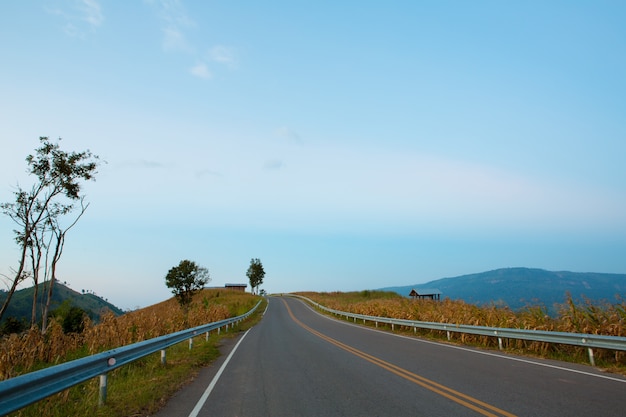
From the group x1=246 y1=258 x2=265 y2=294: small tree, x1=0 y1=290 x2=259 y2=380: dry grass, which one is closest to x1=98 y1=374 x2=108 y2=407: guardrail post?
x1=0 y1=290 x2=259 y2=380: dry grass

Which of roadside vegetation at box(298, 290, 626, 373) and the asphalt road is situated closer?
the asphalt road

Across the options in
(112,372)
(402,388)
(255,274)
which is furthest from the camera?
(255,274)

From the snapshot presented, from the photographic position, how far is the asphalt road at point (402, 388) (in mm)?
6230

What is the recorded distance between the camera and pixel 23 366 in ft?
28.6

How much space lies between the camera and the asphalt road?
6230 millimetres

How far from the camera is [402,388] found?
25.1 ft

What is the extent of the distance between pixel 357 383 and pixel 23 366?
292 inches

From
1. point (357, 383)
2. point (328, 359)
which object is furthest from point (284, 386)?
point (328, 359)

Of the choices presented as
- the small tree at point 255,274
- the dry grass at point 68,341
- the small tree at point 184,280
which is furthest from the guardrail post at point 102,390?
the small tree at point 255,274

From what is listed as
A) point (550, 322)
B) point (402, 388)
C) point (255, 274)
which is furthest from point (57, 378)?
point (255, 274)

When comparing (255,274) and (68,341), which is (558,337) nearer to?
(68,341)

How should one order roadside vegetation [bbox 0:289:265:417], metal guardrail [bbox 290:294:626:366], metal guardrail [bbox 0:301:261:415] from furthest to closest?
metal guardrail [bbox 290:294:626:366] → roadside vegetation [bbox 0:289:265:417] → metal guardrail [bbox 0:301:261:415]

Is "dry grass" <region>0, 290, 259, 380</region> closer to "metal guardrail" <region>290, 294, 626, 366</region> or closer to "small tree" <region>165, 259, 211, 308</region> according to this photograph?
"metal guardrail" <region>290, 294, 626, 366</region>

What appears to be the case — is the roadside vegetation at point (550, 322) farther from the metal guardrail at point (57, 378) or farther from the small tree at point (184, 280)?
the small tree at point (184, 280)
